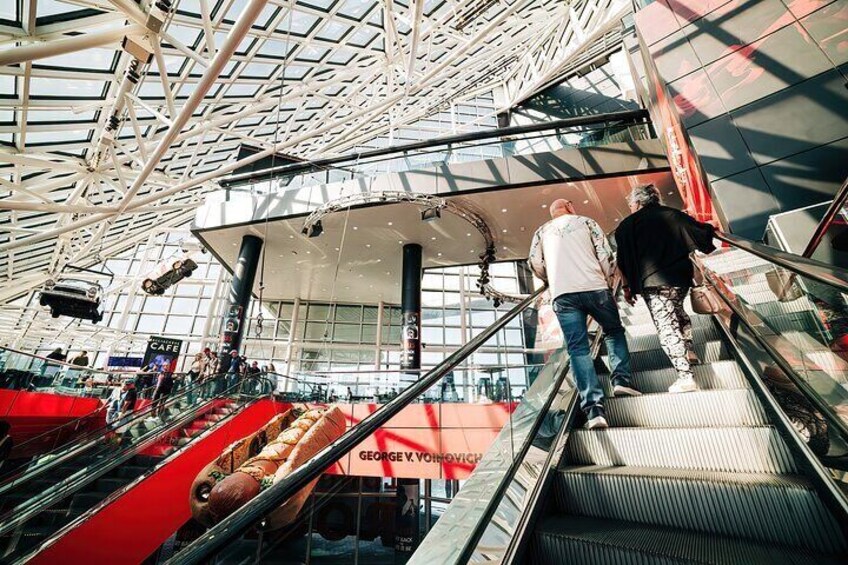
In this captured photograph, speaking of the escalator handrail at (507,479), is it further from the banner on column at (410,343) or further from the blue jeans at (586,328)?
the banner on column at (410,343)

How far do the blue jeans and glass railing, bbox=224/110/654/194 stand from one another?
10838mm

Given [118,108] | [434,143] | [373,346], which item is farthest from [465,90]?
[118,108]

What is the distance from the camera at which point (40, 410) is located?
10.5 m

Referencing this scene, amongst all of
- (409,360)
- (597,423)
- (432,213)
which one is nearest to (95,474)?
(597,423)

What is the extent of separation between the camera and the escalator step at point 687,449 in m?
1.59

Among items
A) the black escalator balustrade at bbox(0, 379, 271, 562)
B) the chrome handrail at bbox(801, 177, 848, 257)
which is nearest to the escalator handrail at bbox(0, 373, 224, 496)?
the black escalator balustrade at bbox(0, 379, 271, 562)

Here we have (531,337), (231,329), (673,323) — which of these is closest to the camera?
(673,323)

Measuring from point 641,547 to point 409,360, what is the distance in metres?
12.7

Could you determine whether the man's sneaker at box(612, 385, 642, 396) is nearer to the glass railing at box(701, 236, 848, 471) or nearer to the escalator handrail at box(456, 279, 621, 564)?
the escalator handrail at box(456, 279, 621, 564)

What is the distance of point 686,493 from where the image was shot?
4.79 feet

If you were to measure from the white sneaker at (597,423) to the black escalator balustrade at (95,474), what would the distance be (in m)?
6.64

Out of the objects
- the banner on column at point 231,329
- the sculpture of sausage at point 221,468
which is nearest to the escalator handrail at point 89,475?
the sculpture of sausage at point 221,468

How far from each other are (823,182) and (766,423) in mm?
5475

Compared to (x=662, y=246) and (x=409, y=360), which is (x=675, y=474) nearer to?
(x=662, y=246)
